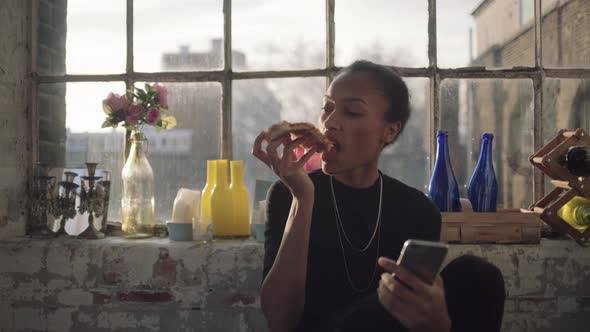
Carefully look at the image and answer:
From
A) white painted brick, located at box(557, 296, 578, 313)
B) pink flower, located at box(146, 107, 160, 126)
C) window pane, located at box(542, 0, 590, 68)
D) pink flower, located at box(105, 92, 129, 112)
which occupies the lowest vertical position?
white painted brick, located at box(557, 296, 578, 313)

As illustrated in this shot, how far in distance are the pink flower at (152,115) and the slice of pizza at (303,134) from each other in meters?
0.71

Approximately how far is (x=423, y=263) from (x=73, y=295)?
1.29 meters

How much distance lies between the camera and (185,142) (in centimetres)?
207

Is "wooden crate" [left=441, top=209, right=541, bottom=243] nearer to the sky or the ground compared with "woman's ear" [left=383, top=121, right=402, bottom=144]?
nearer to the ground

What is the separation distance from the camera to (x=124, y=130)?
2.07m

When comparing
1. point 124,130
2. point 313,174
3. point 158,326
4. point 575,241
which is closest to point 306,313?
point 313,174

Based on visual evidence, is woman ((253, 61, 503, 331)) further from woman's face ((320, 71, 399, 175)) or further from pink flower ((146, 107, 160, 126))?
pink flower ((146, 107, 160, 126))

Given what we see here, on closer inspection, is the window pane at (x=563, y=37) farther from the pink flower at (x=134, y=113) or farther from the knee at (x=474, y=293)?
the pink flower at (x=134, y=113)

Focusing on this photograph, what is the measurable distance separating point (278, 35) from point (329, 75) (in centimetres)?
26

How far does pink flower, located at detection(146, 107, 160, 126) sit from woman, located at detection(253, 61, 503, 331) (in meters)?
0.70

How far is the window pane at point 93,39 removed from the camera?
2.06 meters

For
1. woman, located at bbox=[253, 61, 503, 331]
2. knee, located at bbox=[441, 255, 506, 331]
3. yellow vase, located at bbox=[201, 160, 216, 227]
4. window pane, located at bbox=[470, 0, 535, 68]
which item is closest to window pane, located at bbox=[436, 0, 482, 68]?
window pane, located at bbox=[470, 0, 535, 68]

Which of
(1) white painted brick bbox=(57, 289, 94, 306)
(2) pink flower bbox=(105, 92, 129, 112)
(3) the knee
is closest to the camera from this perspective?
(3) the knee

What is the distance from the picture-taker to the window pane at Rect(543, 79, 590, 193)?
77.2 inches
